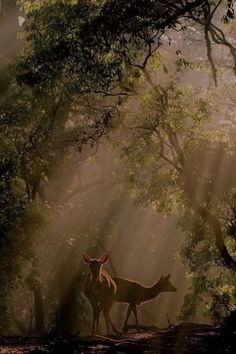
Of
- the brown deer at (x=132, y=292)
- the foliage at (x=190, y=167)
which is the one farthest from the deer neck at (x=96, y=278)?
the foliage at (x=190, y=167)

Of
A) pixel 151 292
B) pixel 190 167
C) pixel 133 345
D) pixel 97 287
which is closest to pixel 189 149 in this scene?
pixel 190 167

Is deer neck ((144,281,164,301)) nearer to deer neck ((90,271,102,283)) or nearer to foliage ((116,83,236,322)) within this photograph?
foliage ((116,83,236,322))

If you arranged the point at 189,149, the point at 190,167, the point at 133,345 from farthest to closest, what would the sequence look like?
the point at 189,149 → the point at 190,167 → the point at 133,345

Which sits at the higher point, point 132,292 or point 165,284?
point 165,284

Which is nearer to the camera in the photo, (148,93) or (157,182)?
(148,93)

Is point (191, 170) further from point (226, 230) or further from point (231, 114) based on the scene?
point (231, 114)

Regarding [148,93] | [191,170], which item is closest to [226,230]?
[191,170]

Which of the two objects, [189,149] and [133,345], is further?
[189,149]

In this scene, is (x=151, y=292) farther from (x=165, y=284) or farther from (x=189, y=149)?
(x=189, y=149)

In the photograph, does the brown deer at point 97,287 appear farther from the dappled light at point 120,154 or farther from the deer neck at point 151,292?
the deer neck at point 151,292

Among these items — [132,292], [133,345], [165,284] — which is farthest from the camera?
[165,284]

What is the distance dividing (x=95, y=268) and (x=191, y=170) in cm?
561

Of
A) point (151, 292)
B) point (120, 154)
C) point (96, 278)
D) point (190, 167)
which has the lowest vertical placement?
point (151, 292)

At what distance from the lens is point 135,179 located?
2062cm
